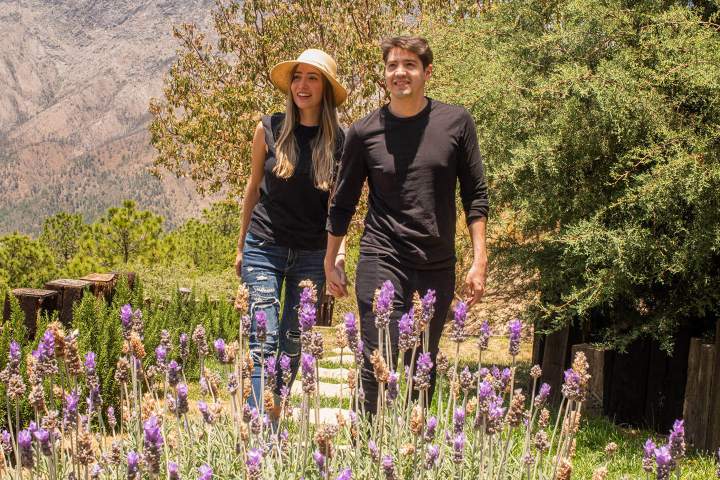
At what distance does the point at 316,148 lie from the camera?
4.00m

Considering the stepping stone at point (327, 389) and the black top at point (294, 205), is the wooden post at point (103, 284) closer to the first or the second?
the stepping stone at point (327, 389)

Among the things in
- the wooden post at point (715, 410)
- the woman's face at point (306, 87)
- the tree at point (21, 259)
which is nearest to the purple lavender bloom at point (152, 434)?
the woman's face at point (306, 87)

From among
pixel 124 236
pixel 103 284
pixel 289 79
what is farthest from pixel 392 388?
pixel 124 236

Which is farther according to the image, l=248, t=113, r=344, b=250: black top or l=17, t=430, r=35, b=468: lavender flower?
l=248, t=113, r=344, b=250: black top

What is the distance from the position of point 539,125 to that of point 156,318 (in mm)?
3717

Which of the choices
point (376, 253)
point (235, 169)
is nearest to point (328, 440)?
point (376, 253)

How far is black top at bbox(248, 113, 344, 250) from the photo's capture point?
400cm

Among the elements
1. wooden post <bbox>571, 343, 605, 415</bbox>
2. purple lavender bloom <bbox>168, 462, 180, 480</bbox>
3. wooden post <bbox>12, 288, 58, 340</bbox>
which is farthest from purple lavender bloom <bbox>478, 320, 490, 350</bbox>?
wooden post <bbox>12, 288, 58, 340</bbox>

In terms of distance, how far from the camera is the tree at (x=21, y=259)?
38.8ft

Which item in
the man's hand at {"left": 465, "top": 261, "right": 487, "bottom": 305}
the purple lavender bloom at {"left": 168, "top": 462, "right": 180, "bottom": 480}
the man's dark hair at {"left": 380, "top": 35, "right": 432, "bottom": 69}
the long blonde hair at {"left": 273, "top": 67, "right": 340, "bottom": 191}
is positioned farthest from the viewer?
the long blonde hair at {"left": 273, "top": 67, "right": 340, "bottom": 191}

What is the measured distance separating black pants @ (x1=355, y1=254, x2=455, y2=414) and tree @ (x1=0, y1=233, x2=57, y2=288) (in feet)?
29.8

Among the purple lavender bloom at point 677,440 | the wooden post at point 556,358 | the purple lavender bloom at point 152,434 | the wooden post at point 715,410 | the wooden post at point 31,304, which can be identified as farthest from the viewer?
the wooden post at point 556,358

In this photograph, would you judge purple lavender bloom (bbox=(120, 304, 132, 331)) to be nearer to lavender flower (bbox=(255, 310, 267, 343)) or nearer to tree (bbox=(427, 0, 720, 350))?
lavender flower (bbox=(255, 310, 267, 343))

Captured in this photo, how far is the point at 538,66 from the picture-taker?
7.06 metres
